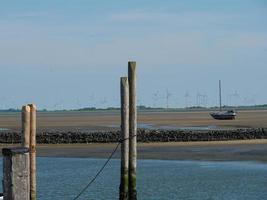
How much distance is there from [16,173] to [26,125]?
5418 millimetres

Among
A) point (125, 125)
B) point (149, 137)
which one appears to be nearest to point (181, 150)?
point (149, 137)

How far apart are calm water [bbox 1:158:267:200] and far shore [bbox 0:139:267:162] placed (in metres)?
2.88

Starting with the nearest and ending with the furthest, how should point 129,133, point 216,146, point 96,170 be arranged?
point 129,133
point 96,170
point 216,146

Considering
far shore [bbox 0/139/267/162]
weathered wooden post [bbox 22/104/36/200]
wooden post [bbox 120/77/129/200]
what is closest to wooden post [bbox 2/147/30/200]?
weathered wooden post [bbox 22/104/36/200]

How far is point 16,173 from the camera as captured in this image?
8203mm

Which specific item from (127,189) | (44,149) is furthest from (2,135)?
(127,189)

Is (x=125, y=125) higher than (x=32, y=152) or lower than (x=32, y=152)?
higher

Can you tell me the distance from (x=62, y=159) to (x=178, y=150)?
8042 mm

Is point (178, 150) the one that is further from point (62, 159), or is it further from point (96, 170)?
point (96, 170)

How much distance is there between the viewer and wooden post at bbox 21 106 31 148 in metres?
13.4

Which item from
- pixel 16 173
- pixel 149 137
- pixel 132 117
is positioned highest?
pixel 132 117

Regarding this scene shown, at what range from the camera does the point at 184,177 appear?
92.6 feet

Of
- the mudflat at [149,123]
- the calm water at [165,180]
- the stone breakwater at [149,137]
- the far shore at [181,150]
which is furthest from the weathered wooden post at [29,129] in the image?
the mudflat at [149,123]

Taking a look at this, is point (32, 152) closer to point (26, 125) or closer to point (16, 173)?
point (26, 125)
